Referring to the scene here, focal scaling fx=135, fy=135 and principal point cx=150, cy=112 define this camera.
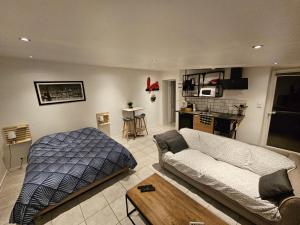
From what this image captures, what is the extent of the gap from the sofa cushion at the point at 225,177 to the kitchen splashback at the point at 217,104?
228 centimetres

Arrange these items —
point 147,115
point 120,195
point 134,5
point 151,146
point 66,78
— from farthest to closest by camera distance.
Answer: point 147,115 < point 151,146 < point 66,78 < point 120,195 < point 134,5

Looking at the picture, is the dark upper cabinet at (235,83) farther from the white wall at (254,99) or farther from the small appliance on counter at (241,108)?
the small appliance on counter at (241,108)

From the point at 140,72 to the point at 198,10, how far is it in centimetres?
420

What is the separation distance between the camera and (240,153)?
232 centimetres

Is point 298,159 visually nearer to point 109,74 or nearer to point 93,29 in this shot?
point 93,29

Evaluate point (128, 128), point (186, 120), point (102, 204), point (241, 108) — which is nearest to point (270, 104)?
point (241, 108)

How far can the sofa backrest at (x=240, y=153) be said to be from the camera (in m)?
2.00

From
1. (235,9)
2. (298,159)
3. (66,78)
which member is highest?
(235,9)

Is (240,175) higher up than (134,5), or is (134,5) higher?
(134,5)

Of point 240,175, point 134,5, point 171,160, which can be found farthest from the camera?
point 171,160

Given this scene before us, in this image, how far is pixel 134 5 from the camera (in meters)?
0.90

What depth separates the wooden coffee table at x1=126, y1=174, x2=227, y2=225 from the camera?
1.42m

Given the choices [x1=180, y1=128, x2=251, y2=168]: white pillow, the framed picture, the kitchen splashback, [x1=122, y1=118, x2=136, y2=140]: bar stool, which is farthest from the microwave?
the framed picture

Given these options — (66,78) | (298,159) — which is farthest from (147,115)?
(298,159)
